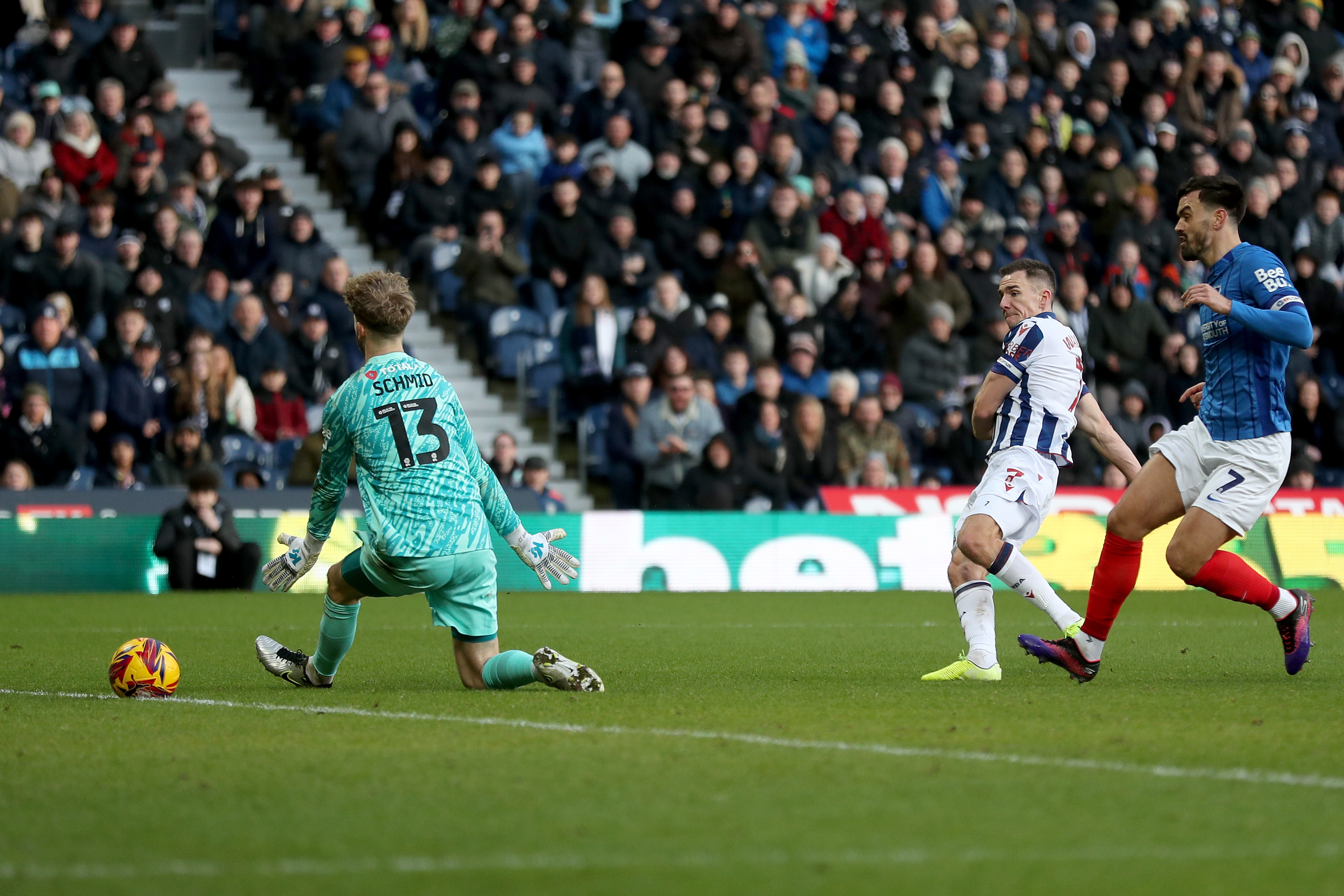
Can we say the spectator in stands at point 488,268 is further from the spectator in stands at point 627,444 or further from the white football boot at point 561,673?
the white football boot at point 561,673

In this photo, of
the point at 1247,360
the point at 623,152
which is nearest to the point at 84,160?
the point at 623,152

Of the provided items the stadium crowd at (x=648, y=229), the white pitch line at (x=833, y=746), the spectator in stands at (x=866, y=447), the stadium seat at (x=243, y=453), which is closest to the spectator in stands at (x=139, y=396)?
the stadium crowd at (x=648, y=229)

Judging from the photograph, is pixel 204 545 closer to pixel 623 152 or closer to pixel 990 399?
pixel 623 152

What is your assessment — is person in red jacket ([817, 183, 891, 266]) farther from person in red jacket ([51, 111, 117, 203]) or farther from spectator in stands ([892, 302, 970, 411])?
person in red jacket ([51, 111, 117, 203])

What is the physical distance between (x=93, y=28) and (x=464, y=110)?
4.26 meters

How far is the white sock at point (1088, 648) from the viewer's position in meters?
8.10

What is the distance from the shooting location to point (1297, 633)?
320 inches

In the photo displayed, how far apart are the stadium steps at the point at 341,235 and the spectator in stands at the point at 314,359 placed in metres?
1.34

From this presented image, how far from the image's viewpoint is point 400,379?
7426mm

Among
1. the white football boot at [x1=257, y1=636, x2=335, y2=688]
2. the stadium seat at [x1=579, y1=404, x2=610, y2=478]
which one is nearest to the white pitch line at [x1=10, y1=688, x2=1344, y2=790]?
the white football boot at [x1=257, y1=636, x2=335, y2=688]

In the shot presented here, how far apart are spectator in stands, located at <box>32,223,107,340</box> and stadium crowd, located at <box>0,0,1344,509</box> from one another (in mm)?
28

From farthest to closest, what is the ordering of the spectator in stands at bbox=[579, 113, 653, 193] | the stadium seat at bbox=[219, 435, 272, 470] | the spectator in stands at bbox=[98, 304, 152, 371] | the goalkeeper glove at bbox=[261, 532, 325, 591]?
1. the spectator in stands at bbox=[579, 113, 653, 193]
2. the stadium seat at bbox=[219, 435, 272, 470]
3. the spectator in stands at bbox=[98, 304, 152, 371]
4. the goalkeeper glove at bbox=[261, 532, 325, 591]

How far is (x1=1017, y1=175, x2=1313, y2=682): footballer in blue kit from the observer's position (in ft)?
25.7

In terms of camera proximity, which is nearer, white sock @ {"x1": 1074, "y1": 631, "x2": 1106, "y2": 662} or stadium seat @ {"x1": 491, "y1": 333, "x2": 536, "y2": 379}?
white sock @ {"x1": 1074, "y1": 631, "x2": 1106, "y2": 662}
